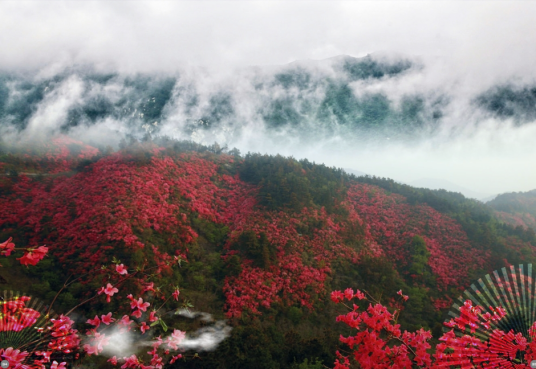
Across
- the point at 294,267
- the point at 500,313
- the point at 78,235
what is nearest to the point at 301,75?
the point at 294,267

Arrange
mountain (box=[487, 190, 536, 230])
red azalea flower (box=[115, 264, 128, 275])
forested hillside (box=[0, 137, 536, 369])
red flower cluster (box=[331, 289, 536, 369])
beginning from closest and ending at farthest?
red flower cluster (box=[331, 289, 536, 369])
red azalea flower (box=[115, 264, 128, 275])
forested hillside (box=[0, 137, 536, 369])
mountain (box=[487, 190, 536, 230])

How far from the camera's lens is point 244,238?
13.7 m

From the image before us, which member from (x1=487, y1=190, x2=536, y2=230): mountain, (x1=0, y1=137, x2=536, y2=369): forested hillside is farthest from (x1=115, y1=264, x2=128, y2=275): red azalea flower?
(x1=487, y1=190, x2=536, y2=230): mountain

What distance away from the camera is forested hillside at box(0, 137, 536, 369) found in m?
8.88

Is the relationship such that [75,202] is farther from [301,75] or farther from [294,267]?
[301,75]

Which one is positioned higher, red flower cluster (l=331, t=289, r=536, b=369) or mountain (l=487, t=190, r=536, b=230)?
mountain (l=487, t=190, r=536, b=230)

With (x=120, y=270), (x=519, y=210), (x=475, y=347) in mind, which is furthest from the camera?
(x=519, y=210)

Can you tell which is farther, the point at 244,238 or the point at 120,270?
the point at 244,238

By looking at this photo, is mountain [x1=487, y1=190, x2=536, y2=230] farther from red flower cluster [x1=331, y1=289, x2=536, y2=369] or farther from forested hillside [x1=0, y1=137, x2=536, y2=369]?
red flower cluster [x1=331, y1=289, x2=536, y2=369]

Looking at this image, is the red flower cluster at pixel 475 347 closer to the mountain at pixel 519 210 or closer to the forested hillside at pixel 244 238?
the forested hillside at pixel 244 238

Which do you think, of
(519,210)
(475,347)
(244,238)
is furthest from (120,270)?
(519,210)

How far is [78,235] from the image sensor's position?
10062 millimetres

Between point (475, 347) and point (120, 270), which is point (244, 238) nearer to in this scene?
point (120, 270)

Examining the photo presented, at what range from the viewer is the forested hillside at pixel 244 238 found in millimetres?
8883
